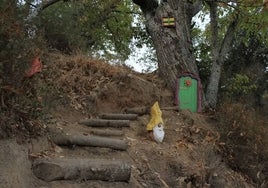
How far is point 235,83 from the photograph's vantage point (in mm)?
14180

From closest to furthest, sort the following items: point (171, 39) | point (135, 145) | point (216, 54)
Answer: point (135, 145)
point (171, 39)
point (216, 54)

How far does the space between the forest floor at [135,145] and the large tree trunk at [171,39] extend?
1.31 ft

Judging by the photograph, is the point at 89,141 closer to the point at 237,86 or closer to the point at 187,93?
the point at 187,93

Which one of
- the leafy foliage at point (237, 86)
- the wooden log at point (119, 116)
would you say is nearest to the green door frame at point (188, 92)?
the wooden log at point (119, 116)

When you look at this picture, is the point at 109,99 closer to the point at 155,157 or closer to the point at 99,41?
the point at 155,157

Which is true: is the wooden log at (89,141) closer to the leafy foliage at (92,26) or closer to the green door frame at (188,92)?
the green door frame at (188,92)

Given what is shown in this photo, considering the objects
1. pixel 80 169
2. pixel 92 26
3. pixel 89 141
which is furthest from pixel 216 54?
pixel 80 169

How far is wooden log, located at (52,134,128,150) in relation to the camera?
636cm

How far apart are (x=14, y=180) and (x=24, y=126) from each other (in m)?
0.89

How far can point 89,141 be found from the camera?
21.4 feet

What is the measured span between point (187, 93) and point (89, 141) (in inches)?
157

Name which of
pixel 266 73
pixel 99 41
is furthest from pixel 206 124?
pixel 266 73

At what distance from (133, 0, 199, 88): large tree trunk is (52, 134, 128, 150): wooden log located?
3.57 m

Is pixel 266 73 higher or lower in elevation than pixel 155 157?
higher
